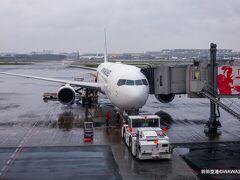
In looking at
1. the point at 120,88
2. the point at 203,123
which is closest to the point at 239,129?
the point at 203,123

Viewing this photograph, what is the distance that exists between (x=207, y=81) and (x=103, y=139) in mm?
7526

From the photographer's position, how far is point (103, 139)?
21453mm

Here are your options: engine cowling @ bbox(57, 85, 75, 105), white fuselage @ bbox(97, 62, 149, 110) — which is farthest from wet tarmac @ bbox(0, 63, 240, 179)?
white fuselage @ bbox(97, 62, 149, 110)

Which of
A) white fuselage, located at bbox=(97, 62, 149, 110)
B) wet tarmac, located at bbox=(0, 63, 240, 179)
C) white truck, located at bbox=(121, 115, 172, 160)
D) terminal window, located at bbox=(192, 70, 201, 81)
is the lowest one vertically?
wet tarmac, located at bbox=(0, 63, 240, 179)

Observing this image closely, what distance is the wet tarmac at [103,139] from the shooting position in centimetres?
1555

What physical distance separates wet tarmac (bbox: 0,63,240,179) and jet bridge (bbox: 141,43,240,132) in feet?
7.19

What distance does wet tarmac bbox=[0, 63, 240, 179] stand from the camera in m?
15.6

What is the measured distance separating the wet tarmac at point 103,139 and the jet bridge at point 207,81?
2192 millimetres

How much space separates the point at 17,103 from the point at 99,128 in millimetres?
15451

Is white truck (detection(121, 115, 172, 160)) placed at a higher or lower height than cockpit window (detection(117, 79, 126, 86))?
A: lower

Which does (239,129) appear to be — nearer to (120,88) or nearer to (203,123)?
(203,123)

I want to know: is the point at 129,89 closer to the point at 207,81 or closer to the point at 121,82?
the point at 121,82

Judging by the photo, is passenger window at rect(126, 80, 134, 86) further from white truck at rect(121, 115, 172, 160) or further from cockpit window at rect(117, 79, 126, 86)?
white truck at rect(121, 115, 172, 160)

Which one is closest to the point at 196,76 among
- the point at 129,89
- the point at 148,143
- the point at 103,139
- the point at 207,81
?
the point at 207,81
